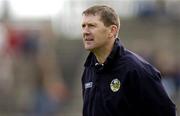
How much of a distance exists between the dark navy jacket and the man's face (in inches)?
5.6

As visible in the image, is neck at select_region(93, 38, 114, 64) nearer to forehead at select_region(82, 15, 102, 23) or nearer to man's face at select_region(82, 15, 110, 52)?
man's face at select_region(82, 15, 110, 52)

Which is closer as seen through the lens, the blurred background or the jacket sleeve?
the jacket sleeve

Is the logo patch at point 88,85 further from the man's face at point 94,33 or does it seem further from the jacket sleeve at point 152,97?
the jacket sleeve at point 152,97

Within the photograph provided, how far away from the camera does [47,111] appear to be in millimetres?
18531

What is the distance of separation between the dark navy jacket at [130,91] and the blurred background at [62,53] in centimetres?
1017

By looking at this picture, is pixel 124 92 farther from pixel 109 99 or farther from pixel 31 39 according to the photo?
pixel 31 39

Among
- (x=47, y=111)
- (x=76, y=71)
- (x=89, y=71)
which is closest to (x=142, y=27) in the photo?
(x=76, y=71)

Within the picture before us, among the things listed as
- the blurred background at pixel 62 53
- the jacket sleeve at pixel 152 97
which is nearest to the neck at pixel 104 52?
the jacket sleeve at pixel 152 97

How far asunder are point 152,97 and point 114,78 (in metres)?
0.39

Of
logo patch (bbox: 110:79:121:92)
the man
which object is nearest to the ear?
the man

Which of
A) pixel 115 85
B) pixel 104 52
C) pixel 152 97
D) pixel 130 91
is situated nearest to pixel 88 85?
pixel 104 52

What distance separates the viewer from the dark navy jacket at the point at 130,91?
7367 millimetres

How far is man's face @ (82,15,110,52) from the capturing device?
7.62 meters

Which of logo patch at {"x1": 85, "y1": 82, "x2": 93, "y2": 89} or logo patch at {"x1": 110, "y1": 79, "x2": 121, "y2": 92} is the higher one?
logo patch at {"x1": 110, "y1": 79, "x2": 121, "y2": 92}
